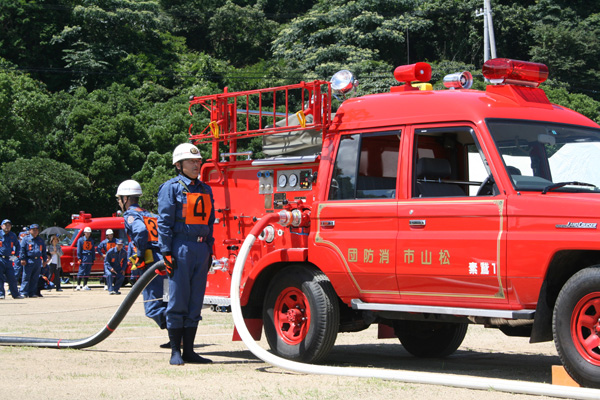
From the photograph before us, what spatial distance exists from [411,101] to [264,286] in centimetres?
263

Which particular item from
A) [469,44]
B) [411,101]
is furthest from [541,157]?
[469,44]

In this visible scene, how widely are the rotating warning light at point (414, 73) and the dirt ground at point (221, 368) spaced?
2946mm

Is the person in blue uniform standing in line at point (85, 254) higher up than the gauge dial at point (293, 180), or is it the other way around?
→ the gauge dial at point (293, 180)

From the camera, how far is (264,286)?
927 centimetres

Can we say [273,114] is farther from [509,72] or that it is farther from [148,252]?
[509,72]

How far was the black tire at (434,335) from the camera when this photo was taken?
9539mm

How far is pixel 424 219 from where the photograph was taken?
7.66 m

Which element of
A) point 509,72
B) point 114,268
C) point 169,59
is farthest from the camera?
point 169,59

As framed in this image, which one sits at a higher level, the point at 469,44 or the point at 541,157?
the point at 469,44

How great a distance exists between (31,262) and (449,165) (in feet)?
54.5

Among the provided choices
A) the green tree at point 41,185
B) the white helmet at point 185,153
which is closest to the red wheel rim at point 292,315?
the white helmet at point 185,153

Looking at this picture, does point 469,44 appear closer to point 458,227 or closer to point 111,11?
point 111,11

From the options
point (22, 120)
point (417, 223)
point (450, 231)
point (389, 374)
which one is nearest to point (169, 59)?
point (22, 120)

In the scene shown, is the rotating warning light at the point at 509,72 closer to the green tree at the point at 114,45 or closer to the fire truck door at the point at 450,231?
the fire truck door at the point at 450,231
